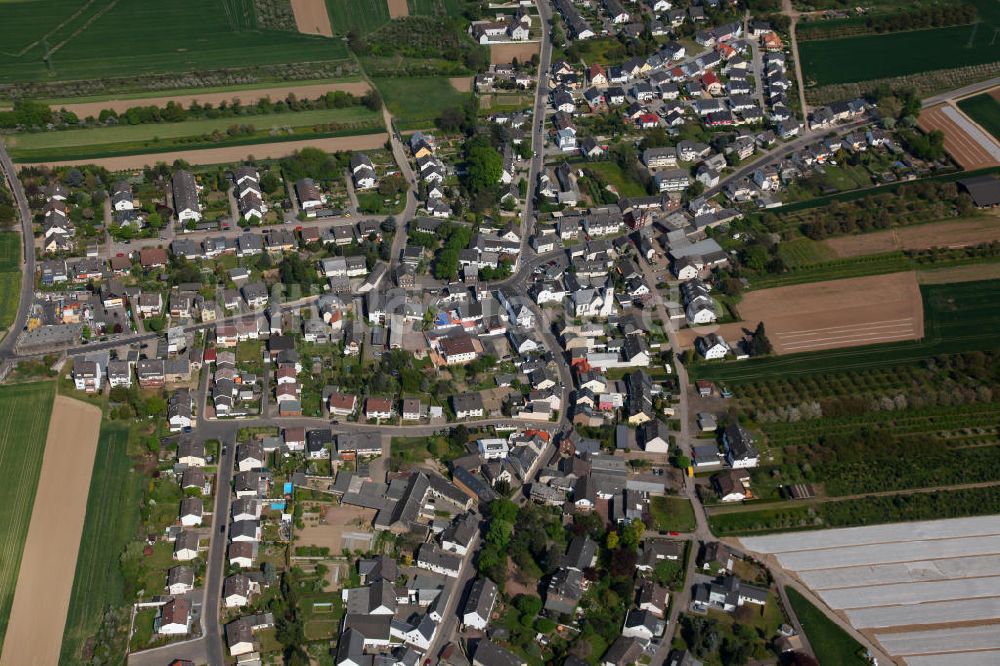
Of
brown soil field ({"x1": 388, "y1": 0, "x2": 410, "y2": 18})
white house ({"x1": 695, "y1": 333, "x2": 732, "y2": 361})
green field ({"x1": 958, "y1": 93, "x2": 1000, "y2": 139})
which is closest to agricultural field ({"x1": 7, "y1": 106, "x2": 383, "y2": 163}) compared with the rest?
brown soil field ({"x1": 388, "y1": 0, "x2": 410, "y2": 18})

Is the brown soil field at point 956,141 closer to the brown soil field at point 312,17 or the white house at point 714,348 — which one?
the white house at point 714,348

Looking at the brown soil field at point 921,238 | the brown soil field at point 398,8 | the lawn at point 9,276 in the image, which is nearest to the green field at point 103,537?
the lawn at point 9,276

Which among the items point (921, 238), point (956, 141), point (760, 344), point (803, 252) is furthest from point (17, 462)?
point (956, 141)

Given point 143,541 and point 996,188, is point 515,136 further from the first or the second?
point 143,541

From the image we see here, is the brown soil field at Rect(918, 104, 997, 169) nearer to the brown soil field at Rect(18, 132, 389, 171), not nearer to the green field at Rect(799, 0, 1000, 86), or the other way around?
the green field at Rect(799, 0, 1000, 86)

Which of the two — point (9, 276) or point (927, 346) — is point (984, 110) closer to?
point (927, 346)
